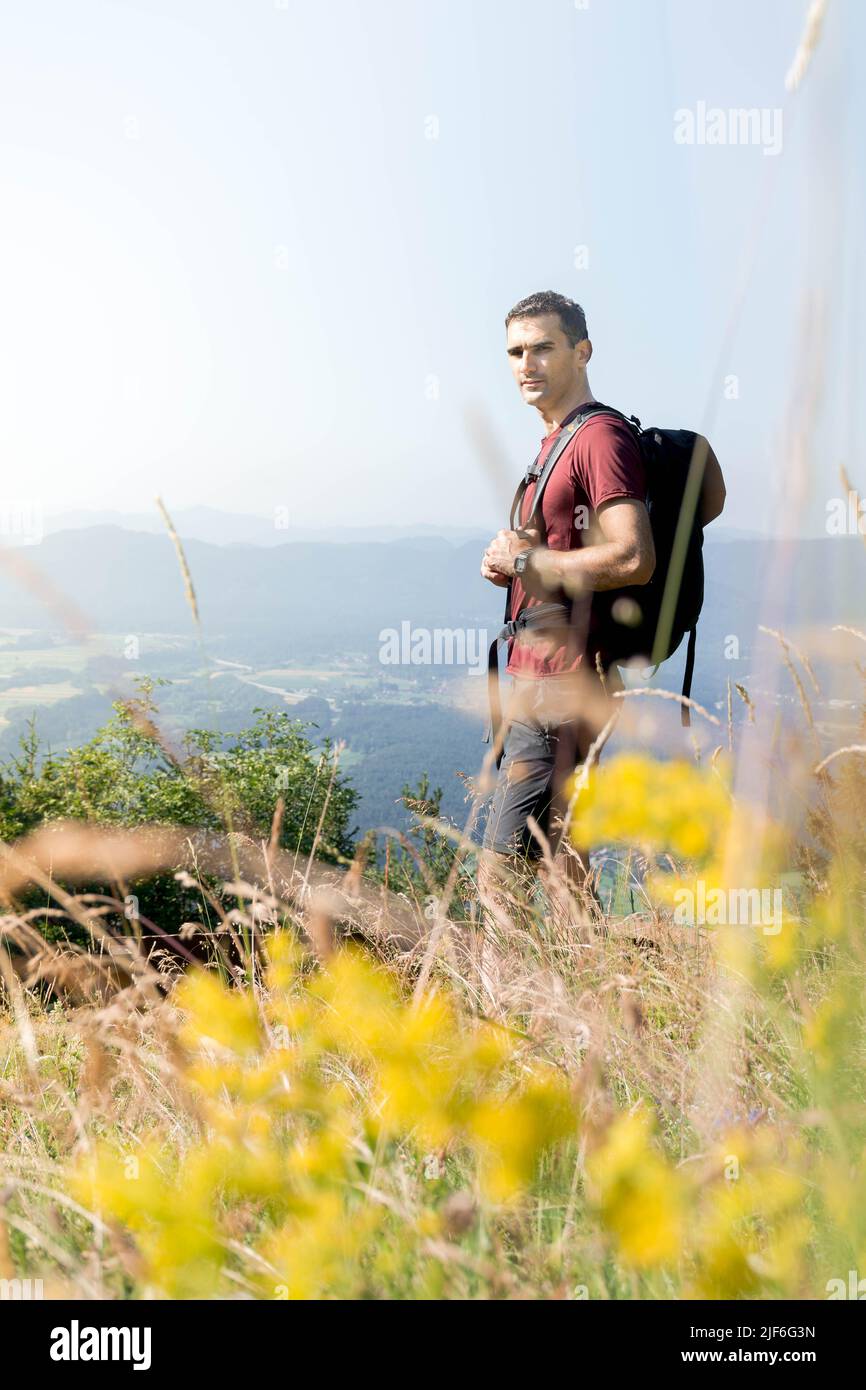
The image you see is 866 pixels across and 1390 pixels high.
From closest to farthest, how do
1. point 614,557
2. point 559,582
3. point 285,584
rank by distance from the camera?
1. point 614,557
2. point 559,582
3. point 285,584

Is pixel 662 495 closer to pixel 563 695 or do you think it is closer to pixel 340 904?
pixel 563 695

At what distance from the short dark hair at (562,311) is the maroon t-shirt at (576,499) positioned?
0.25 meters

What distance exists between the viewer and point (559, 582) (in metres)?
2.40

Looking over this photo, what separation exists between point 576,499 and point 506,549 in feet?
0.74

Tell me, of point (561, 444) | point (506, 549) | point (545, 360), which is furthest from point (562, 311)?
point (506, 549)

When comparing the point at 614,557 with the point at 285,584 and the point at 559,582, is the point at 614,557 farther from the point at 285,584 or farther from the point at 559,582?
the point at 285,584

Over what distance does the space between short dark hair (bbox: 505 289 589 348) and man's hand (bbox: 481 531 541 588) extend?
0.60 m

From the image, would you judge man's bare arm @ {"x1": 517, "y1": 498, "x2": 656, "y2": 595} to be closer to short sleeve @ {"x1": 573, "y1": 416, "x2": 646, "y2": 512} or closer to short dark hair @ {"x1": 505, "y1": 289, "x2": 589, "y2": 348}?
short sleeve @ {"x1": 573, "y1": 416, "x2": 646, "y2": 512}

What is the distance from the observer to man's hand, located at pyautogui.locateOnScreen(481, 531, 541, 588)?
96.3 inches

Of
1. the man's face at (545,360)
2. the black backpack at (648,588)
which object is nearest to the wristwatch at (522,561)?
the black backpack at (648,588)

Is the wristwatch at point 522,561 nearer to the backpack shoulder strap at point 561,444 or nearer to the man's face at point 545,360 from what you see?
the backpack shoulder strap at point 561,444

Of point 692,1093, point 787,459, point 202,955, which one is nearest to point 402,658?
point 202,955

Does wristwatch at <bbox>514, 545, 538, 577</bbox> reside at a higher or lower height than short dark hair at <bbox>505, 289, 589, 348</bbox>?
lower

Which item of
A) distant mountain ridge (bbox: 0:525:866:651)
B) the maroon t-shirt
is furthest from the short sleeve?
distant mountain ridge (bbox: 0:525:866:651)
